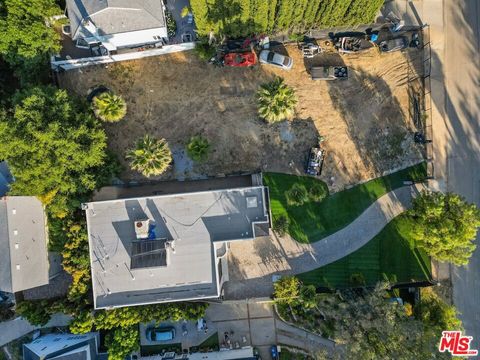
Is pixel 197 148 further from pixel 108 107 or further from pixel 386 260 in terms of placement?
pixel 386 260

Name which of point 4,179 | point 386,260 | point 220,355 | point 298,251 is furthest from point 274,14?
point 220,355

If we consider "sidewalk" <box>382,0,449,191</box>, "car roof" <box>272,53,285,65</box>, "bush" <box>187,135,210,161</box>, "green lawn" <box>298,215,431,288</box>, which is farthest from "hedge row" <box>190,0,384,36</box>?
"green lawn" <box>298,215,431,288</box>

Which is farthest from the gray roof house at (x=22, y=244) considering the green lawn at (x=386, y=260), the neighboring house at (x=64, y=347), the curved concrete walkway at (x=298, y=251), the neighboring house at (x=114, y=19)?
the green lawn at (x=386, y=260)

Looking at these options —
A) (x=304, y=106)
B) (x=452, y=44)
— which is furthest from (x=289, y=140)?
(x=452, y=44)

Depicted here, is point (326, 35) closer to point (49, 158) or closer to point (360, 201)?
point (360, 201)

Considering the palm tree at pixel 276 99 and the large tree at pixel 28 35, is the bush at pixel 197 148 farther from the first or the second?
the large tree at pixel 28 35

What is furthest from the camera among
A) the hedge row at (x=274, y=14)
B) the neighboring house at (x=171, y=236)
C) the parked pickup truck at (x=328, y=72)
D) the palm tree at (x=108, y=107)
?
the parked pickup truck at (x=328, y=72)

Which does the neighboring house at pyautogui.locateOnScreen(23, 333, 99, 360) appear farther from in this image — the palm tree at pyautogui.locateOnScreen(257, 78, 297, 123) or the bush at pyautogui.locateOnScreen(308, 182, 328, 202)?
the palm tree at pyautogui.locateOnScreen(257, 78, 297, 123)
